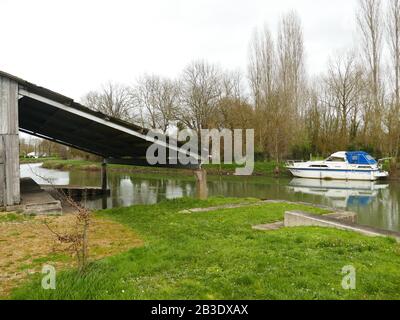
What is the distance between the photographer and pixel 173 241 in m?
6.14

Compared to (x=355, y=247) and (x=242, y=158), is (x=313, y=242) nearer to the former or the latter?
(x=355, y=247)

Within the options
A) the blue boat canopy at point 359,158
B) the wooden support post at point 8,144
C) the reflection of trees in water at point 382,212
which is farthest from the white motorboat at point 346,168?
the wooden support post at point 8,144

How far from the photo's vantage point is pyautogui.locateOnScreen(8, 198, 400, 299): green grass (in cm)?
365

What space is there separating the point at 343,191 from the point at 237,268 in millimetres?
19222

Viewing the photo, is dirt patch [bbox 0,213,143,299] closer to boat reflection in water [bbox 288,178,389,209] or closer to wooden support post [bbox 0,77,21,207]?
wooden support post [bbox 0,77,21,207]

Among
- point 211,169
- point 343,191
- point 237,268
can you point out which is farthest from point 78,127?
point 211,169

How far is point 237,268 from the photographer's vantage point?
443cm

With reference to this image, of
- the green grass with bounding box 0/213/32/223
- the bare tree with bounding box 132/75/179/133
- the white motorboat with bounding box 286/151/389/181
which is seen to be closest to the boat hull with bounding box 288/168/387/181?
the white motorboat with bounding box 286/151/389/181

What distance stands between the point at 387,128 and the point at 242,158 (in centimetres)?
→ 1333

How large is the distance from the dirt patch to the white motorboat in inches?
905

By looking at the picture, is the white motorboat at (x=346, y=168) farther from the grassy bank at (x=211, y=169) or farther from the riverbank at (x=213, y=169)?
the grassy bank at (x=211, y=169)

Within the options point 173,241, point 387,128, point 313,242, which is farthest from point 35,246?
point 387,128

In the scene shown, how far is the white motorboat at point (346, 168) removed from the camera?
26.8 metres

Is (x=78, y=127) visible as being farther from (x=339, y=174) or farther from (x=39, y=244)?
(x=339, y=174)
